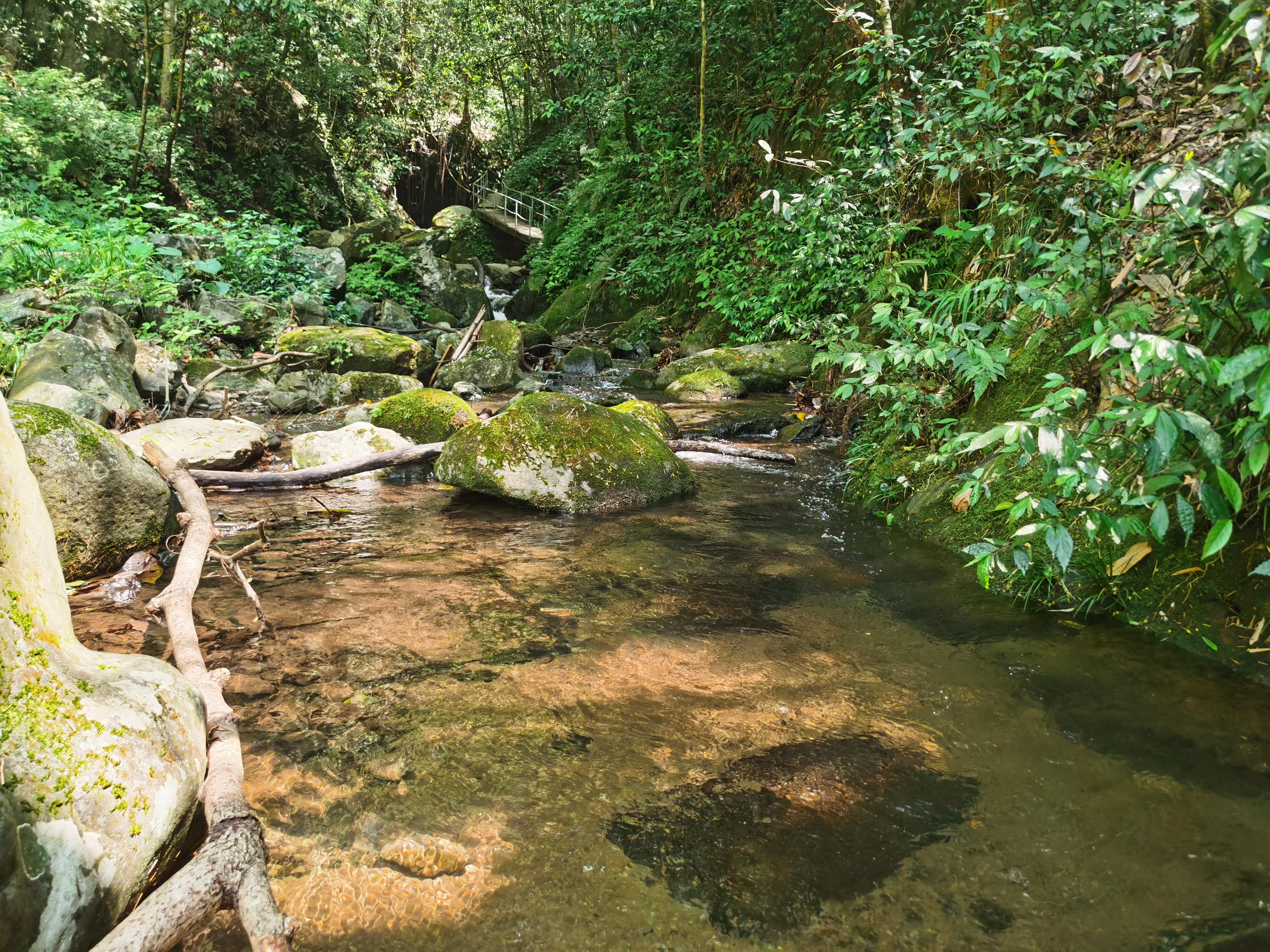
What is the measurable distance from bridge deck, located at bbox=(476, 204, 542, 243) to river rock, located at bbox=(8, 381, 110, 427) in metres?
18.1

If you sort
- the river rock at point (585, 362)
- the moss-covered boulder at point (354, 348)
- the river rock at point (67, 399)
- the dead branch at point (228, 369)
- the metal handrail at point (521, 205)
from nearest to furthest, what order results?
the river rock at point (67, 399) < the dead branch at point (228, 369) < the moss-covered boulder at point (354, 348) < the river rock at point (585, 362) < the metal handrail at point (521, 205)

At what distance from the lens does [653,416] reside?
7137 mm

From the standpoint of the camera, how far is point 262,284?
12.6m

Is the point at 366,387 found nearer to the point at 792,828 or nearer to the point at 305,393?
the point at 305,393

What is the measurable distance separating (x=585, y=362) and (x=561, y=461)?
7.65 metres

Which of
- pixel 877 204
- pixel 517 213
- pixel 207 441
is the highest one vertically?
pixel 517 213

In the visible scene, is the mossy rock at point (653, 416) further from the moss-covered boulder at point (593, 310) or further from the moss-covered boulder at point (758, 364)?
the moss-covered boulder at point (593, 310)

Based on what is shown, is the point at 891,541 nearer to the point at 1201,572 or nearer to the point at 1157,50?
the point at 1201,572

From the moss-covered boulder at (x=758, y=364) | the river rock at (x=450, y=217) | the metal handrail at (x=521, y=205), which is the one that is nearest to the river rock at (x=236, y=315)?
the moss-covered boulder at (x=758, y=364)

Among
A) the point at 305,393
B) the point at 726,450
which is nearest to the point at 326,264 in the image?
the point at 305,393

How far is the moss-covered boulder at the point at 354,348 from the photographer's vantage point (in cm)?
1012

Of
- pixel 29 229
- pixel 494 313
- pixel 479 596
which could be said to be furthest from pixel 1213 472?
pixel 494 313

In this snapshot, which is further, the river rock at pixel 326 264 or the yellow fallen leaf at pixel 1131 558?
the river rock at pixel 326 264

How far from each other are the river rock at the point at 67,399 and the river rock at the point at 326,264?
8.58 meters
